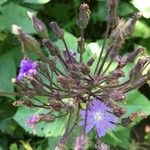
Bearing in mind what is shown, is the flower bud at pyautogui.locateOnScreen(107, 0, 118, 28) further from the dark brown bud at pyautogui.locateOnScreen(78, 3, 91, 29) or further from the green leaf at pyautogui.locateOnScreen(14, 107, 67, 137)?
the green leaf at pyautogui.locateOnScreen(14, 107, 67, 137)

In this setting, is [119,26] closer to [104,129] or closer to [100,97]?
Answer: [100,97]

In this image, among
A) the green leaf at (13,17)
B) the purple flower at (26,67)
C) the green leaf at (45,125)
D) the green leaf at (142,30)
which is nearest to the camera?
the purple flower at (26,67)

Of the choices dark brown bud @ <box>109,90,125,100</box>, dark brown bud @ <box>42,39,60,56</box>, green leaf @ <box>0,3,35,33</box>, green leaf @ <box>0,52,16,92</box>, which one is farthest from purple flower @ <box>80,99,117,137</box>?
green leaf @ <box>0,3,35,33</box>

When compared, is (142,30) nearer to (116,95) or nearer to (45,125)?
(45,125)

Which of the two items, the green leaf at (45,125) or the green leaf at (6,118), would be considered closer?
the green leaf at (45,125)

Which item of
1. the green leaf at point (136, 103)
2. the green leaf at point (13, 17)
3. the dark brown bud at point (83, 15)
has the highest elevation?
the green leaf at point (13, 17)

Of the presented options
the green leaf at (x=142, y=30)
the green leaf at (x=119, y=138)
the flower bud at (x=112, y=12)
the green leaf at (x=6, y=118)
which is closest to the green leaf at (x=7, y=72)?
the green leaf at (x=6, y=118)

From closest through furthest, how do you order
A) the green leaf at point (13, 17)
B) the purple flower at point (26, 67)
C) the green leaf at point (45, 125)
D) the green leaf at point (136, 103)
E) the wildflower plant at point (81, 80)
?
1. the wildflower plant at point (81, 80)
2. the purple flower at point (26, 67)
3. the green leaf at point (45, 125)
4. the green leaf at point (136, 103)
5. the green leaf at point (13, 17)

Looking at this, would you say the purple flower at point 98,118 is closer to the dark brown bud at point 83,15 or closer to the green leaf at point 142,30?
the dark brown bud at point 83,15

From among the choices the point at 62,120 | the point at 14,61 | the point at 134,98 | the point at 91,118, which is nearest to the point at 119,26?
the point at 91,118
